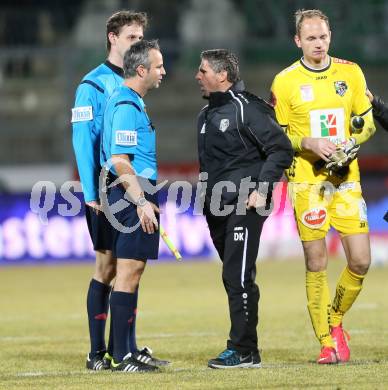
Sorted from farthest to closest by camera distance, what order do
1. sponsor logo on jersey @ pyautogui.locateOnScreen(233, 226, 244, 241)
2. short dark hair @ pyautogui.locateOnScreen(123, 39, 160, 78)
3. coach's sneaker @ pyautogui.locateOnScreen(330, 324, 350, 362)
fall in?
1. coach's sneaker @ pyautogui.locateOnScreen(330, 324, 350, 362)
2. sponsor logo on jersey @ pyautogui.locateOnScreen(233, 226, 244, 241)
3. short dark hair @ pyautogui.locateOnScreen(123, 39, 160, 78)

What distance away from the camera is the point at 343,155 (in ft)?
25.5

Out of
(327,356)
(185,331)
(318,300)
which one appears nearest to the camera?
(327,356)

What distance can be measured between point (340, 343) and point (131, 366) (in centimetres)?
157

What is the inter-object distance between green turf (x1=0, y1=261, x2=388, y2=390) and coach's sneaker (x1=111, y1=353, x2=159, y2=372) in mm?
142

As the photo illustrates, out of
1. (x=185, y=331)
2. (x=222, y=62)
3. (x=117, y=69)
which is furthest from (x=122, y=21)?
(x=185, y=331)

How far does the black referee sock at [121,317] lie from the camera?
746 cm

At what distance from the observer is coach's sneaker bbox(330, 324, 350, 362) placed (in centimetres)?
783

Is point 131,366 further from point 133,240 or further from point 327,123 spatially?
point 327,123

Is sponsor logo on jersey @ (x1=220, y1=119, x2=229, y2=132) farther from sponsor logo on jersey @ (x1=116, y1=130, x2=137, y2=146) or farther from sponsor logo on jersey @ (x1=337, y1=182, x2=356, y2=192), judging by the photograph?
sponsor logo on jersey @ (x1=337, y1=182, x2=356, y2=192)

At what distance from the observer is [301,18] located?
792cm

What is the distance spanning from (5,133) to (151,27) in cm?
451

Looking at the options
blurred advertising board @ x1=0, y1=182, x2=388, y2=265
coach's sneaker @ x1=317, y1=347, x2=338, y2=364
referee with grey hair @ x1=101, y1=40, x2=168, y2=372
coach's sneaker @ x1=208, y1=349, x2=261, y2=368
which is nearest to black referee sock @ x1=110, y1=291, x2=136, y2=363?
referee with grey hair @ x1=101, y1=40, x2=168, y2=372

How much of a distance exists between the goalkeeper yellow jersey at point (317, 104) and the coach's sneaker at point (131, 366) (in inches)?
70.8

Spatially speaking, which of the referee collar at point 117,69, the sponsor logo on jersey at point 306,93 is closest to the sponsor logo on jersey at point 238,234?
the sponsor logo on jersey at point 306,93
